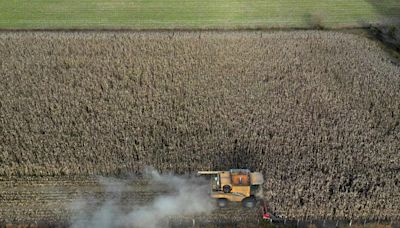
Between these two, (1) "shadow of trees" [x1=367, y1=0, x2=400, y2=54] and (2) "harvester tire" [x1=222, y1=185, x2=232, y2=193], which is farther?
(1) "shadow of trees" [x1=367, y1=0, x2=400, y2=54]

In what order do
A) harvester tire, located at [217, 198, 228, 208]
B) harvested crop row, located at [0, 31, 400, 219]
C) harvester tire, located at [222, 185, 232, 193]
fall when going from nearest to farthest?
harvester tire, located at [222, 185, 232, 193] → harvester tire, located at [217, 198, 228, 208] → harvested crop row, located at [0, 31, 400, 219]

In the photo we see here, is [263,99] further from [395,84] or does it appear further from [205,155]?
[395,84]

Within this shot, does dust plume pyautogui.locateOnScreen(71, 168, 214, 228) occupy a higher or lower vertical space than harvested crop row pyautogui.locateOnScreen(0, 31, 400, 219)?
lower

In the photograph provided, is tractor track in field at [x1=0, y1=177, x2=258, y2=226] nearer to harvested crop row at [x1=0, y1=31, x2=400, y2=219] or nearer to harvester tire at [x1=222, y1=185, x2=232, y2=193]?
harvested crop row at [x1=0, y1=31, x2=400, y2=219]

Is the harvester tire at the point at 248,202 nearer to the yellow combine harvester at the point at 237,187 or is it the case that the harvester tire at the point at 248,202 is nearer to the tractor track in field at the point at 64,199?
the yellow combine harvester at the point at 237,187

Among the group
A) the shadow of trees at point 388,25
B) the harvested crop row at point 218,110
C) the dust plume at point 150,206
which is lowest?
the dust plume at point 150,206

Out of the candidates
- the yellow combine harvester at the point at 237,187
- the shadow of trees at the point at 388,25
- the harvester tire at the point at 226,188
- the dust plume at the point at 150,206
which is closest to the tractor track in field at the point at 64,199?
the dust plume at the point at 150,206

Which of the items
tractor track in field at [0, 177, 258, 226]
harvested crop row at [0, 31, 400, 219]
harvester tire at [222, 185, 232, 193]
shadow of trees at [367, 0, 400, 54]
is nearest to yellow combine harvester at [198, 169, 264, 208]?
harvester tire at [222, 185, 232, 193]
